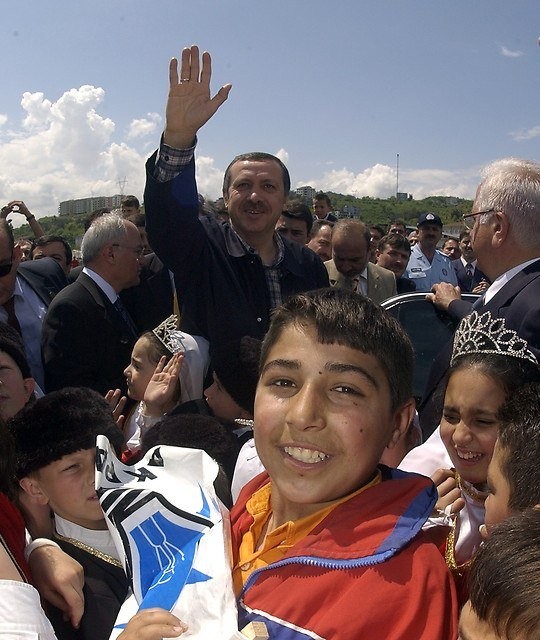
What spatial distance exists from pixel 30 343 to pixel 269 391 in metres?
3.16

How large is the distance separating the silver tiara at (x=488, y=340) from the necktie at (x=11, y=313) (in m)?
2.99

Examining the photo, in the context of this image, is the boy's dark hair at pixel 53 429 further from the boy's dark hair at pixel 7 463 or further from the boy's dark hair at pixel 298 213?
the boy's dark hair at pixel 298 213

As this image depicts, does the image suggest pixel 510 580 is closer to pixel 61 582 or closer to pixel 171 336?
pixel 61 582

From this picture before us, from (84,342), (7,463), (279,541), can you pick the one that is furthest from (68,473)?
(84,342)

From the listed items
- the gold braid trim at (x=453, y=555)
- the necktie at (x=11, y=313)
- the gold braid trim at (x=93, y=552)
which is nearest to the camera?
A: the gold braid trim at (x=453, y=555)

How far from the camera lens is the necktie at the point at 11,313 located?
4242 mm

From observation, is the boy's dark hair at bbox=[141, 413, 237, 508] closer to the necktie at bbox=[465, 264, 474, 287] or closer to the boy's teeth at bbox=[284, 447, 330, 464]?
the boy's teeth at bbox=[284, 447, 330, 464]

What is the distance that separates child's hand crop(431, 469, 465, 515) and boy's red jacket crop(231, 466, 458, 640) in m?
0.47

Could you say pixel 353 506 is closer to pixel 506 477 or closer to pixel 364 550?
pixel 364 550

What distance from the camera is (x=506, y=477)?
1.48m

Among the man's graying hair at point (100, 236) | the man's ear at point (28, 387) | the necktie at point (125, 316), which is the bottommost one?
the man's ear at point (28, 387)

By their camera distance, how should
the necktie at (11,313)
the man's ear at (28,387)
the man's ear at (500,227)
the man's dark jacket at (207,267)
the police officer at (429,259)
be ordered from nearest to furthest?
the man's ear at (28,387) < the man's dark jacket at (207,267) < the man's ear at (500,227) < the necktie at (11,313) < the police officer at (429,259)

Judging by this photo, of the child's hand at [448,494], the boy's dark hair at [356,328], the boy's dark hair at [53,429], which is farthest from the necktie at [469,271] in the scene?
the boy's dark hair at [356,328]

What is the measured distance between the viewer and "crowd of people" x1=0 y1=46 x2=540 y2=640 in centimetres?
121
